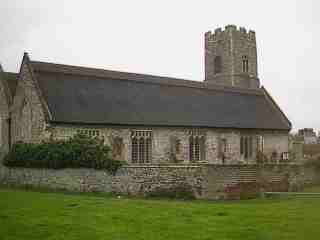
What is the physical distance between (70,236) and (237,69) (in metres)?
47.0

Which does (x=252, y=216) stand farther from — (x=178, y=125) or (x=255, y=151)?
(x=255, y=151)

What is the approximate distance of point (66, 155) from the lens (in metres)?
27.1

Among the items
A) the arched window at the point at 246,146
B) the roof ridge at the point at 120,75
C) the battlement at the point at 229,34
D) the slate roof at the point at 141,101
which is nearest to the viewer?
the slate roof at the point at 141,101

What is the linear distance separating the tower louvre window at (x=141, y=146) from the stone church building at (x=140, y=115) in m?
0.08

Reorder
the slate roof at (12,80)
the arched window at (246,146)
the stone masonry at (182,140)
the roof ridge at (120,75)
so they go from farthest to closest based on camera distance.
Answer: the arched window at (246,146) → the slate roof at (12,80) → the roof ridge at (120,75) → the stone masonry at (182,140)

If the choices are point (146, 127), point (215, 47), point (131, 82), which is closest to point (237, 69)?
point (215, 47)

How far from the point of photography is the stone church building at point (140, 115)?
32969mm

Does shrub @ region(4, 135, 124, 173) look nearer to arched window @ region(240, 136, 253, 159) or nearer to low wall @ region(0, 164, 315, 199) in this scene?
low wall @ region(0, 164, 315, 199)

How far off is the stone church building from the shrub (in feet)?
5.57

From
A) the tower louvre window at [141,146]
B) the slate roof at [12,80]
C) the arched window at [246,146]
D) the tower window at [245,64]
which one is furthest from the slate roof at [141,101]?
the tower window at [245,64]

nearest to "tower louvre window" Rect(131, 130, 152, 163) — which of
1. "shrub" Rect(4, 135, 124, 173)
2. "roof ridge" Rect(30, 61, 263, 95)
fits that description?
"shrub" Rect(4, 135, 124, 173)

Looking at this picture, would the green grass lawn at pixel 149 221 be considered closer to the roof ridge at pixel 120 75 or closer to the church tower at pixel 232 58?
the roof ridge at pixel 120 75

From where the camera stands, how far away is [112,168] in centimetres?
2448

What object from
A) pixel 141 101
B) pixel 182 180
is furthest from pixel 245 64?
pixel 182 180
